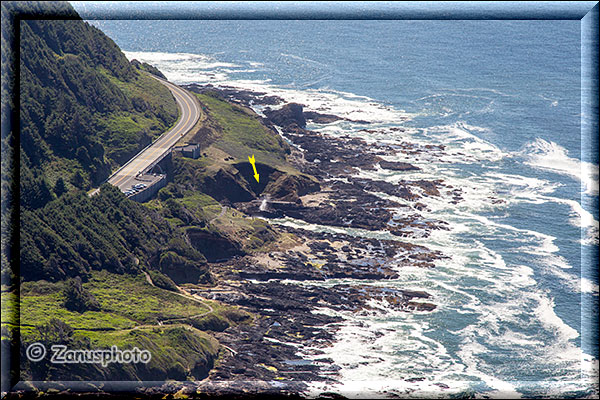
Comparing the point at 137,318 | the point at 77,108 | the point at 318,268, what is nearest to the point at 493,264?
the point at 318,268

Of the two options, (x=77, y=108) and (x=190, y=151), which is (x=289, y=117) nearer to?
(x=190, y=151)

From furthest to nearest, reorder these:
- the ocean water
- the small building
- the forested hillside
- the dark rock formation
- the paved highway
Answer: the dark rock formation
the small building
the paved highway
the forested hillside
the ocean water

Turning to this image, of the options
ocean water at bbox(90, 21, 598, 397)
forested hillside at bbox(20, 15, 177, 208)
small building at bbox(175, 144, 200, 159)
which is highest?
forested hillside at bbox(20, 15, 177, 208)

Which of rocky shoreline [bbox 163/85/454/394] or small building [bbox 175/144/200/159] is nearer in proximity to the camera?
rocky shoreline [bbox 163/85/454/394]

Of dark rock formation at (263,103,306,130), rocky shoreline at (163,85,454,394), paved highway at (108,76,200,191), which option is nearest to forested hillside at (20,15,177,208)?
paved highway at (108,76,200,191)

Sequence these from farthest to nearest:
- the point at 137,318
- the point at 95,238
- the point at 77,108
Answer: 1. the point at 77,108
2. the point at 95,238
3. the point at 137,318

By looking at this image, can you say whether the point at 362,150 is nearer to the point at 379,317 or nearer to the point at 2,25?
the point at 379,317

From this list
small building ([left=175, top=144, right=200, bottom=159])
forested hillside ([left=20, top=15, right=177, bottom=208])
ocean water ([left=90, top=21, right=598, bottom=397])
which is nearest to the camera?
ocean water ([left=90, top=21, right=598, bottom=397])

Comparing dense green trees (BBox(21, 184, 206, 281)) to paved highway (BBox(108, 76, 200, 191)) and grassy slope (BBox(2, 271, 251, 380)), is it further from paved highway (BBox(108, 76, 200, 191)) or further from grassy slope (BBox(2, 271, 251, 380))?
paved highway (BBox(108, 76, 200, 191))
